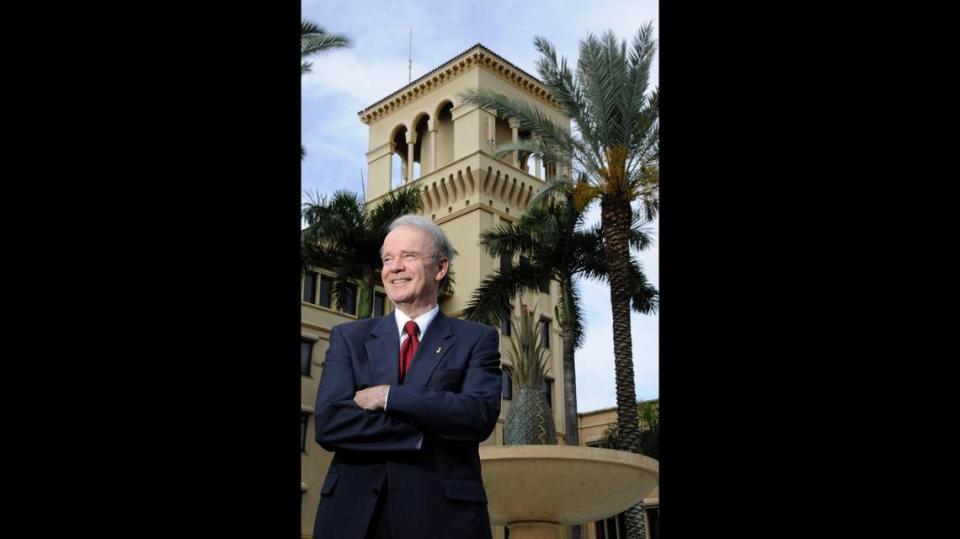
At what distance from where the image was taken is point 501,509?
33.4 ft

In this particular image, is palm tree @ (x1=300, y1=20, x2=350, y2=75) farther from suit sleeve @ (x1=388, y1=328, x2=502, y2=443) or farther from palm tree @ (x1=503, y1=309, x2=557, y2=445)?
suit sleeve @ (x1=388, y1=328, x2=502, y2=443)

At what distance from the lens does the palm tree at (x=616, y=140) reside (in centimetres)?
2116

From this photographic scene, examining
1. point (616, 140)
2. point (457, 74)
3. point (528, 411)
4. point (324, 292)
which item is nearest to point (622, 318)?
point (616, 140)

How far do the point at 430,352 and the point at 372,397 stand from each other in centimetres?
22

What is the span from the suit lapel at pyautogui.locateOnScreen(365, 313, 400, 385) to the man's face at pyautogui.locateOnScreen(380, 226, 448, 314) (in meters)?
0.08

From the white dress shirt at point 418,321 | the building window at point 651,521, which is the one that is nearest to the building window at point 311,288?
the building window at point 651,521

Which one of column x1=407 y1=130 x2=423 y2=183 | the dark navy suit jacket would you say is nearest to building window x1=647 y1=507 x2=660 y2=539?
column x1=407 y1=130 x2=423 y2=183

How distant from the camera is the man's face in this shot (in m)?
2.40

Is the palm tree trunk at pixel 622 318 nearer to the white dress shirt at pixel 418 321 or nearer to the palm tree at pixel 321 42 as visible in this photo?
the palm tree at pixel 321 42
